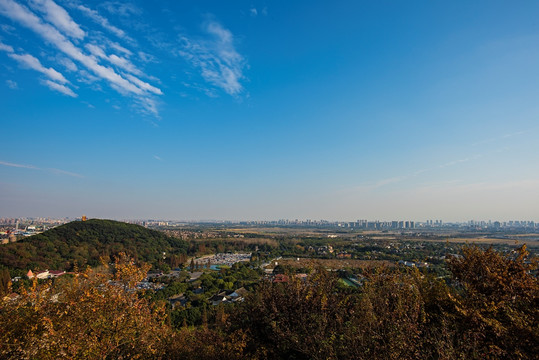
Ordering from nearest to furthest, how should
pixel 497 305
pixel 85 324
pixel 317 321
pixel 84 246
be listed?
1. pixel 85 324
2. pixel 497 305
3. pixel 317 321
4. pixel 84 246

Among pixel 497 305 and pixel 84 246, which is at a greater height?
pixel 497 305

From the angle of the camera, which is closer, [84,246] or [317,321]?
[317,321]

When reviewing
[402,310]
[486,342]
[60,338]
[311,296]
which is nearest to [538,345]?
[486,342]

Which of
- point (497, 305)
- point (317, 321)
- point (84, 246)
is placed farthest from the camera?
point (84, 246)

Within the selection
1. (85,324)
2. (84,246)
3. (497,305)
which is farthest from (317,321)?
(84,246)

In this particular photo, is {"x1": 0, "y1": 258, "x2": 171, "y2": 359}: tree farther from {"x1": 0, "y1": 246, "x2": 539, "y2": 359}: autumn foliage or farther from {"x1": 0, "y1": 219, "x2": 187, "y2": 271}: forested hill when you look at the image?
{"x1": 0, "y1": 219, "x2": 187, "y2": 271}: forested hill

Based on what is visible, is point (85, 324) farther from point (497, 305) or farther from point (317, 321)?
point (497, 305)

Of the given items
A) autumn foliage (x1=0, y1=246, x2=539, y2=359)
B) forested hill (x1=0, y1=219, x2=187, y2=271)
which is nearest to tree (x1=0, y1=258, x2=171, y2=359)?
autumn foliage (x1=0, y1=246, x2=539, y2=359)

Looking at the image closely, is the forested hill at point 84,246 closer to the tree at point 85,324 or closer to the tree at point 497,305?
the tree at point 85,324
